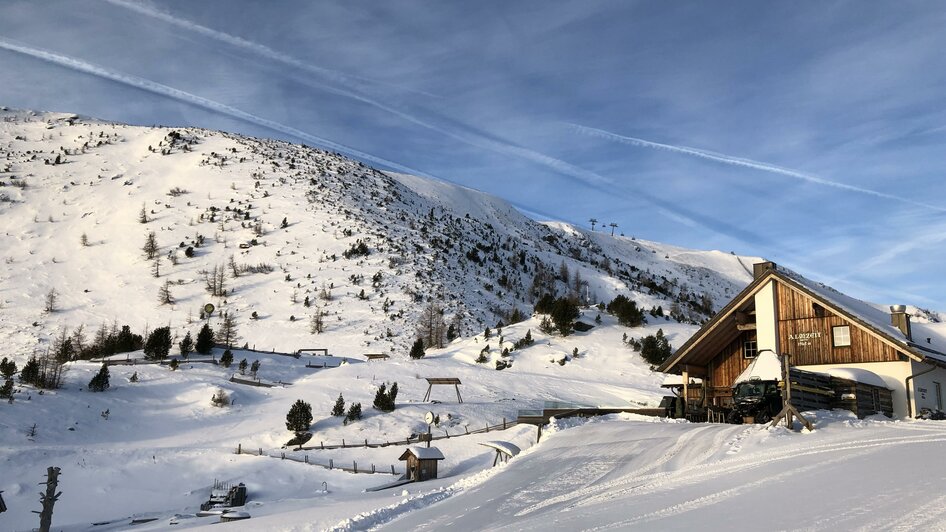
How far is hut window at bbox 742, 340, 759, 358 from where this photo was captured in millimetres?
28922

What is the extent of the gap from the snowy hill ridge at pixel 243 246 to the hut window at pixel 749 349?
34.4 meters

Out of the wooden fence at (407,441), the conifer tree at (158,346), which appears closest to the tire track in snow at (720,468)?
the wooden fence at (407,441)

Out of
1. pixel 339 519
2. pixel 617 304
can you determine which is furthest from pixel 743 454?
pixel 617 304

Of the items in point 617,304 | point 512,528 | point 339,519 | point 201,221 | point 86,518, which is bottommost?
point 86,518

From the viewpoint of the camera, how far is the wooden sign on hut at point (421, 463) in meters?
26.4

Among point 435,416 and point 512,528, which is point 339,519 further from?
point 435,416

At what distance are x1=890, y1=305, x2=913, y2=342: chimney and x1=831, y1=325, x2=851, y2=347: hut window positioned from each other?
3092 millimetres

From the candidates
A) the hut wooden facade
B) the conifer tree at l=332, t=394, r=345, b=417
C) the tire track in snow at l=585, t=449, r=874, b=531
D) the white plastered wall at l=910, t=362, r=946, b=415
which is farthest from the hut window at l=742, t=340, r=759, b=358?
the conifer tree at l=332, t=394, r=345, b=417

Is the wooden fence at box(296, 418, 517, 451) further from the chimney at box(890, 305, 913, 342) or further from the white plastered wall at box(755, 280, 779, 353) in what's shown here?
the chimney at box(890, 305, 913, 342)

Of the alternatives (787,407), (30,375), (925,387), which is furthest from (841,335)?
(30,375)

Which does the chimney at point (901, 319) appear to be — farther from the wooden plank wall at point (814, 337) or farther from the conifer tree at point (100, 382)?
the conifer tree at point (100, 382)

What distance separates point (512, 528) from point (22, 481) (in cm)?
2466

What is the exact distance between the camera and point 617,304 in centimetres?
5622

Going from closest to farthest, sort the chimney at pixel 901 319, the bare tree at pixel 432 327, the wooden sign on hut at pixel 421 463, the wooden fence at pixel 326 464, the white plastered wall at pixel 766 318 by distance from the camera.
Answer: the wooden sign on hut at pixel 421 463, the chimney at pixel 901 319, the white plastered wall at pixel 766 318, the wooden fence at pixel 326 464, the bare tree at pixel 432 327
